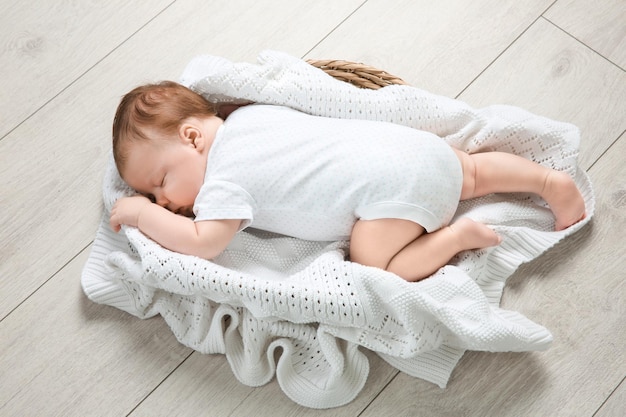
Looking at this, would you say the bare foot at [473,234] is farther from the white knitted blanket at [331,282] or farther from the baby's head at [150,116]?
the baby's head at [150,116]

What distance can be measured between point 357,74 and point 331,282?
1.40 ft

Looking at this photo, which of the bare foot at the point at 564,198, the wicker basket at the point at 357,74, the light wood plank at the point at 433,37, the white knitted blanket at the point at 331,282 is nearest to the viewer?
the white knitted blanket at the point at 331,282

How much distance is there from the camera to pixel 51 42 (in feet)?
4.85

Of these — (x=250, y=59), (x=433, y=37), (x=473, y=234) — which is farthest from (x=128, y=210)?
(x=433, y=37)

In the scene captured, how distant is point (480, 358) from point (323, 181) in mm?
399

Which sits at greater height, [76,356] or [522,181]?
[522,181]

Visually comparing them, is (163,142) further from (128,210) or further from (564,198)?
(564,198)

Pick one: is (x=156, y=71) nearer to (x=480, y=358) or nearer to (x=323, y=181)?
(x=323, y=181)

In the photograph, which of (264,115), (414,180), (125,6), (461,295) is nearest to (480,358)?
(461,295)

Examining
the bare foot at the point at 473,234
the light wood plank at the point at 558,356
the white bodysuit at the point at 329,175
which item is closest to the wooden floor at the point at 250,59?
the light wood plank at the point at 558,356

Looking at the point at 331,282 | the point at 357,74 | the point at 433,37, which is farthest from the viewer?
the point at 433,37

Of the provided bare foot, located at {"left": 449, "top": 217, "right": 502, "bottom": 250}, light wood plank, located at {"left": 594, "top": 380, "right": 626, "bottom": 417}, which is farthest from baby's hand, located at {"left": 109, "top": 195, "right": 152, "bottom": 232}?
light wood plank, located at {"left": 594, "top": 380, "right": 626, "bottom": 417}

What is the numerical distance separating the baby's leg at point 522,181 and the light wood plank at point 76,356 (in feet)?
1.93

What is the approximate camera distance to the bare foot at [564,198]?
1.20 metres
